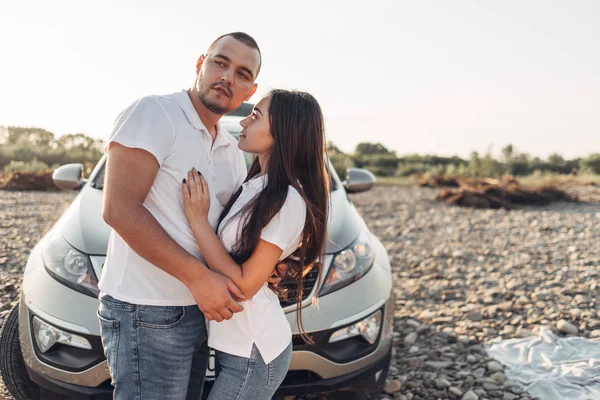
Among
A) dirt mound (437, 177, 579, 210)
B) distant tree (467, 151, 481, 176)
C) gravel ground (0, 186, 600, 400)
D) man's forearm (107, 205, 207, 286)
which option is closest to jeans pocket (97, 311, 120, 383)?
man's forearm (107, 205, 207, 286)

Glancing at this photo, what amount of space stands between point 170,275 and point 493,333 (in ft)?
10.2

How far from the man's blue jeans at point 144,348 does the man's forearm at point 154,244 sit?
0.15 meters

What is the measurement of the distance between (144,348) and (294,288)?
0.98 meters

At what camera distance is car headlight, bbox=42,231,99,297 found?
233 centimetres

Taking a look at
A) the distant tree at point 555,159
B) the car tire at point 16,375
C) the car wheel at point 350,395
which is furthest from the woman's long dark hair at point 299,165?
the distant tree at point 555,159

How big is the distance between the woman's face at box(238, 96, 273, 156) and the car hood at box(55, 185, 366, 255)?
0.67m

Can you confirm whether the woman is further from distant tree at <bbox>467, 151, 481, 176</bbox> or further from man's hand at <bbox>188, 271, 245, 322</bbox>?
distant tree at <bbox>467, 151, 481, 176</bbox>

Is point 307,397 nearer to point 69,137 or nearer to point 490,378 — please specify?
point 490,378

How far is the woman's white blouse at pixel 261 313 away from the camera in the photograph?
156 cm

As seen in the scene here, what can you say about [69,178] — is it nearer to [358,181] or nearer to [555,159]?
[358,181]

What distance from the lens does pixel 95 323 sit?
221cm

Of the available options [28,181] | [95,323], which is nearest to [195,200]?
[95,323]

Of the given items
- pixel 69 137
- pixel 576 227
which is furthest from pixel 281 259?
pixel 69 137

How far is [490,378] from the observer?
3.28 metres
